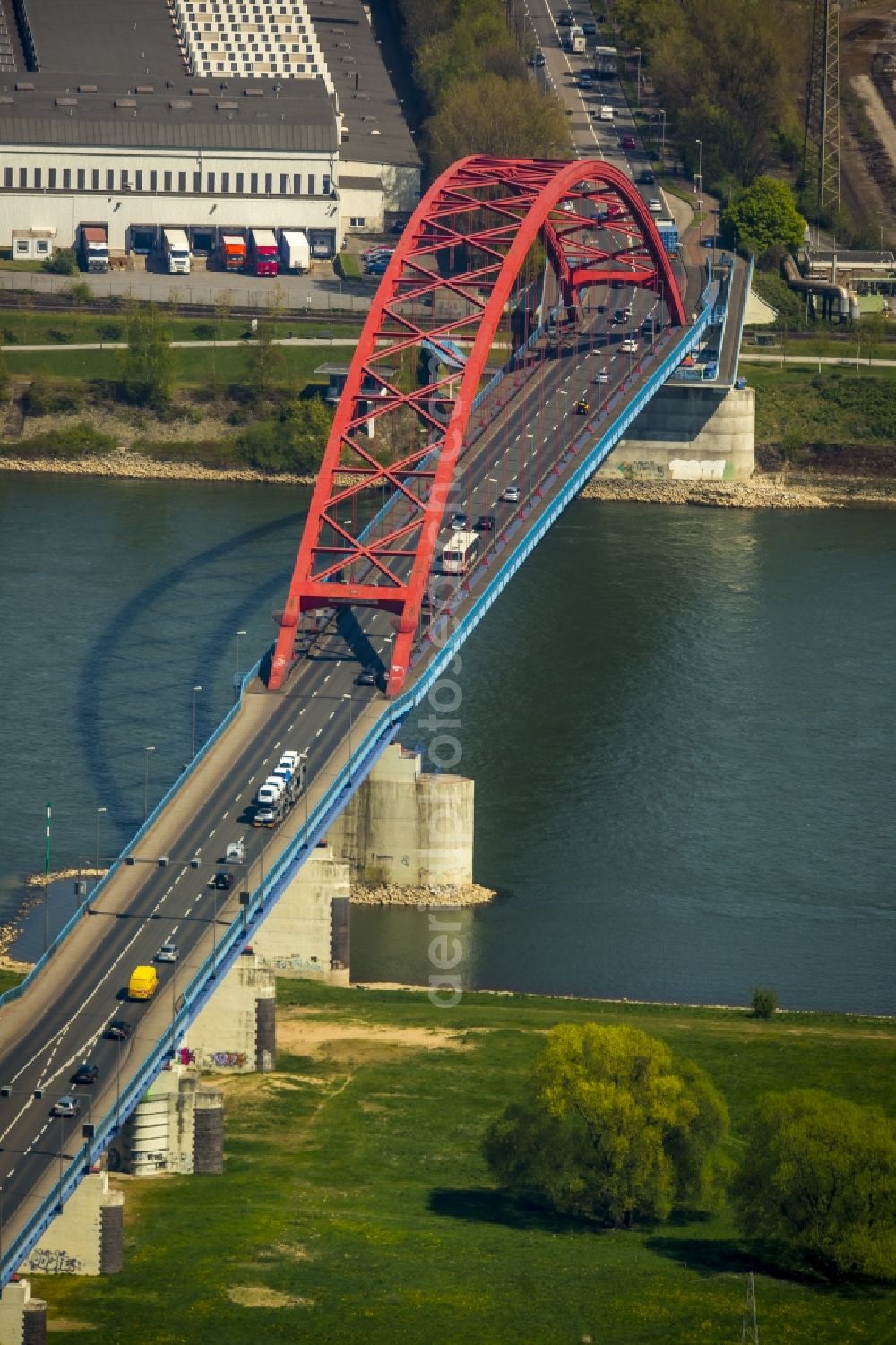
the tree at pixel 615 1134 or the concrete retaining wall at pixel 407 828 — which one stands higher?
the concrete retaining wall at pixel 407 828

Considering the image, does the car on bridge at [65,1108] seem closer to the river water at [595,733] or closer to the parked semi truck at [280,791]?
the parked semi truck at [280,791]

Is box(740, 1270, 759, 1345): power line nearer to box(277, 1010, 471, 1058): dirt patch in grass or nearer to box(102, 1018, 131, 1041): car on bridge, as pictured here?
box(102, 1018, 131, 1041): car on bridge

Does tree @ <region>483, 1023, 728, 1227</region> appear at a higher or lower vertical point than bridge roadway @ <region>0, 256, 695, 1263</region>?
lower

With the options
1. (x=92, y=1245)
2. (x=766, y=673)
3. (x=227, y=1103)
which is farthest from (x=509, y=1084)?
(x=766, y=673)

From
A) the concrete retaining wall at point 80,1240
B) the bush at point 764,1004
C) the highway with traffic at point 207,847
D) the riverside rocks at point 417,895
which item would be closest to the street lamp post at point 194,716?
the highway with traffic at point 207,847

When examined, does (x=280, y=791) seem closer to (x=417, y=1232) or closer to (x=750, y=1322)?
(x=417, y=1232)

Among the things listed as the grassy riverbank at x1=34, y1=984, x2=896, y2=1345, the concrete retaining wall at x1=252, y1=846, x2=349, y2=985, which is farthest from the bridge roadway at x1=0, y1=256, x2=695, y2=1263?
the concrete retaining wall at x1=252, y1=846, x2=349, y2=985

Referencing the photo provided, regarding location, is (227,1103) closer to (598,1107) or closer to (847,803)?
(598,1107)

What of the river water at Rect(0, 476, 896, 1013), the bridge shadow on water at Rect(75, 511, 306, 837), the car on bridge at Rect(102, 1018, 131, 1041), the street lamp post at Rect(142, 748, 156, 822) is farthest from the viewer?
the bridge shadow on water at Rect(75, 511, 306, 837)
